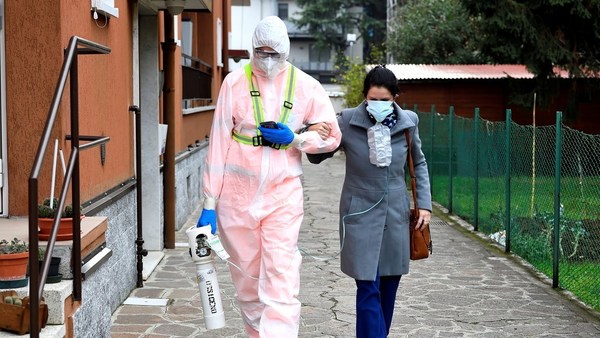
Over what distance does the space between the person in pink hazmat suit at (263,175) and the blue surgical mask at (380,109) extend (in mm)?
406

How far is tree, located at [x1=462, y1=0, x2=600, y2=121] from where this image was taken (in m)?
22.1

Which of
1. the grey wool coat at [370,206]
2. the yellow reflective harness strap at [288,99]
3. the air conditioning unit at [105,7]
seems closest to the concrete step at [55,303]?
the yellow reflective harness strap at [288,99]

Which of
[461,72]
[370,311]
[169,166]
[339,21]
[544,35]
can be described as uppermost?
[339,21]

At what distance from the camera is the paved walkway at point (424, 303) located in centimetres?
715

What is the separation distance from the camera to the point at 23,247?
15.6ft

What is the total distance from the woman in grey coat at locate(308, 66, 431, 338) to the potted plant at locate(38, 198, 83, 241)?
5.07 ft

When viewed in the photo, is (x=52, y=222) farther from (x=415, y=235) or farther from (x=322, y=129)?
(x=415, y=235)

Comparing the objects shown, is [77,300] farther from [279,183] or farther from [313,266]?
[313,266]

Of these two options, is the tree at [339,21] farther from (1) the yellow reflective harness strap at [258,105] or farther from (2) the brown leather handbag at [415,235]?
(1) the yellow reflective harness strap at [258,105]

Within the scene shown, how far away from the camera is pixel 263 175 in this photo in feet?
17.5

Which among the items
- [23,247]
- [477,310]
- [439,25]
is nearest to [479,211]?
[477,310]

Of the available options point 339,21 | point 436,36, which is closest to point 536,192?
point 436,36

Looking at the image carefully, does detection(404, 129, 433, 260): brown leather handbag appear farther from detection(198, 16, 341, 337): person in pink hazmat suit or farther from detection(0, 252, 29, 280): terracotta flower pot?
detection(0, 252, 29, 280): terracotta flower pot

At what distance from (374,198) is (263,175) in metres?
0.80
